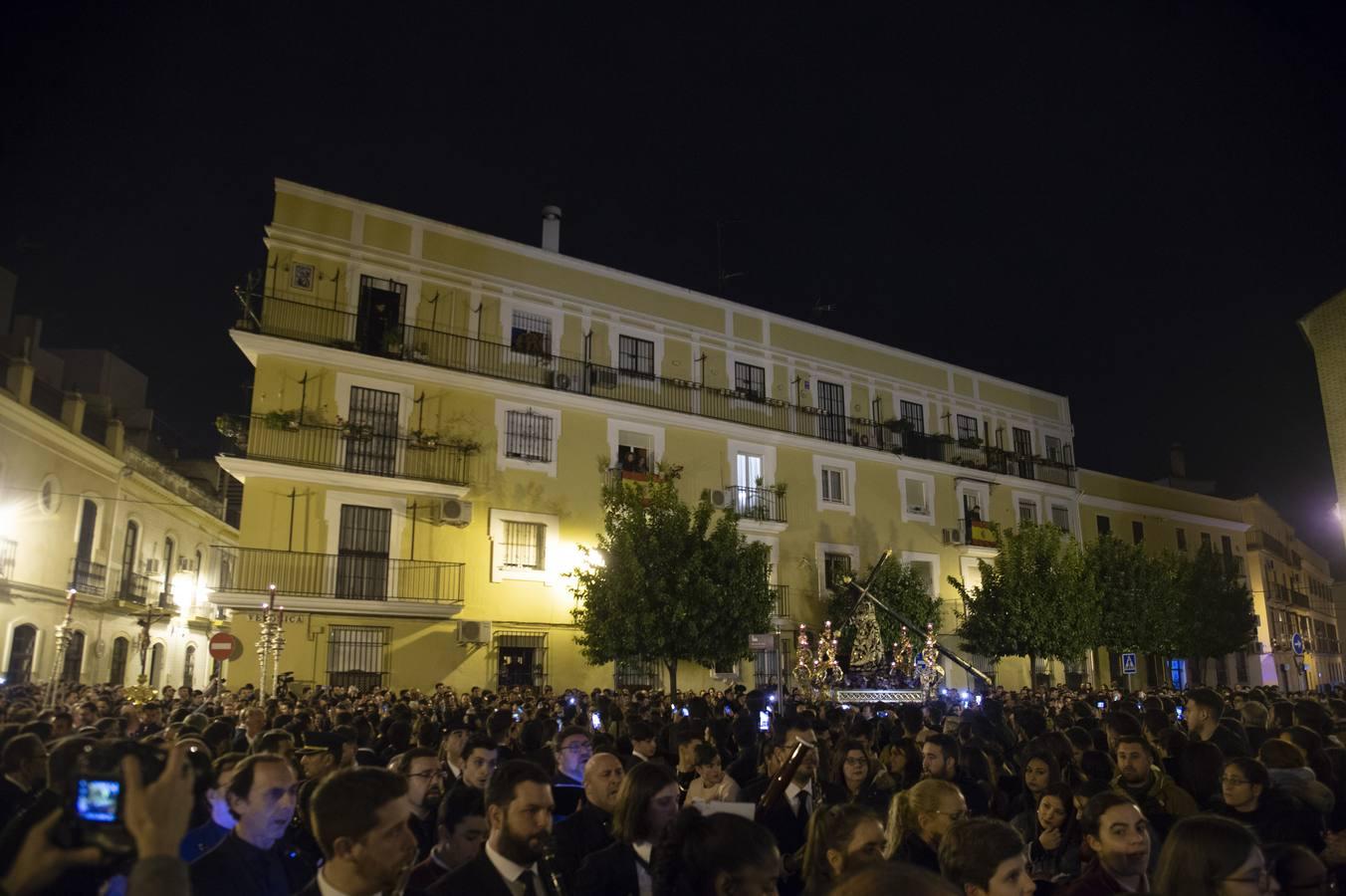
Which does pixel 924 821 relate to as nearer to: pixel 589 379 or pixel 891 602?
pixel 589 379

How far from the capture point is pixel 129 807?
89.2 inches

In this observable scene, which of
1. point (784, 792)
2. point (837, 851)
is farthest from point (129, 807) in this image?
point (784, 792)

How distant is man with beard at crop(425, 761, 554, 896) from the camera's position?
4148 millimetres

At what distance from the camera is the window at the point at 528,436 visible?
26.8m

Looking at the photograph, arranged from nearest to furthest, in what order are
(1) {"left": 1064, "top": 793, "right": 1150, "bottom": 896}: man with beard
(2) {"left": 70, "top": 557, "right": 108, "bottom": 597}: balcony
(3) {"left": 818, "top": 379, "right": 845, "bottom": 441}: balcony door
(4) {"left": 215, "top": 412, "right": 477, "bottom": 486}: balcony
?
(1) {"left": 1064, "top": 793, "right": 1150, "bottom": 896}: man with beard → (4) {"left": 215, "top": 412, "right": 477, "bottom": 486}: balcony → (2) {"left": 70, "top": 557, "right": 108, "bottom": 597}: balcony → (3) {"left": 818, "top": 379, "right": 845, "bottom": 441}: balcony door

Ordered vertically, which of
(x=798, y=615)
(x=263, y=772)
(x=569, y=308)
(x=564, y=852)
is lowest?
(x=564, y=852)

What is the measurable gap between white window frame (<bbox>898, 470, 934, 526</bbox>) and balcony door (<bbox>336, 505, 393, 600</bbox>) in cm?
1832

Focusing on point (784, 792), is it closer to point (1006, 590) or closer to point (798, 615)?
point (798, 615)

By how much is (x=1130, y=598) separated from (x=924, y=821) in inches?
1355

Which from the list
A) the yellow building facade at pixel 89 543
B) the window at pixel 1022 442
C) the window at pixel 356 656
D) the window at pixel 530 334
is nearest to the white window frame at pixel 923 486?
the window at pixel 1022 442

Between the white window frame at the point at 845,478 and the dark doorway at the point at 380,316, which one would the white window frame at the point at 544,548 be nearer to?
the dark doorway at the point at 380,316

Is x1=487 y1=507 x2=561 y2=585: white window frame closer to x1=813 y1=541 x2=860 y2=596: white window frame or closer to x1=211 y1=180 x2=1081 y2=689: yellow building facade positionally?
x1=211 y1=180 x2=1081 y2=689: yellow building facade

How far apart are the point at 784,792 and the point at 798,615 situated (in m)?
25.3

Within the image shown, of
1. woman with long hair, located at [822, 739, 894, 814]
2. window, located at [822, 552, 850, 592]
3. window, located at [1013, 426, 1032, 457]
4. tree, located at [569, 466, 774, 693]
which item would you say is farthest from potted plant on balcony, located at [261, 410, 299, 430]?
window, located at [1013, 426, 1032, 457]
